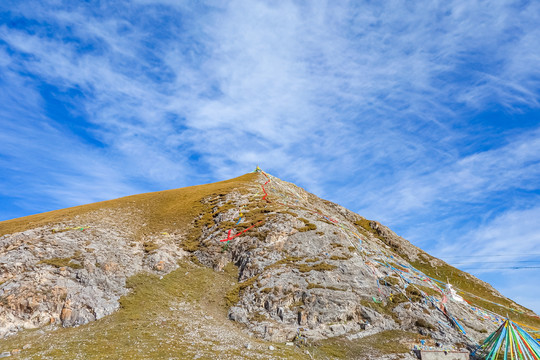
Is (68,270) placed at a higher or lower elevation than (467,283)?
lower

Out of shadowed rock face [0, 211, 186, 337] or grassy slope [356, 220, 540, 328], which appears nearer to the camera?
shadowed rock face [0, 211, 186, 337]

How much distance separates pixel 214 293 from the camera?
167 ft

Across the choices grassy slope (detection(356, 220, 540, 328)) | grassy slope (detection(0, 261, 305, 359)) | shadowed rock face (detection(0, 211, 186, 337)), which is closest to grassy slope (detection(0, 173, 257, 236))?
shadowed rock face (detection(0, 211, 186, 337))

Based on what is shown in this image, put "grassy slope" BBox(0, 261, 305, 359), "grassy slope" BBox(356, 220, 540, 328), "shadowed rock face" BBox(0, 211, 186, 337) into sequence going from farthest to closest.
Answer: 1. "grassy slope" BBox(356, 220, 540, 328)
2. "shadowed rock face" BBox(0, 211, 186, 337)
3. "grassy slope" BBox(0, 261, 305, 359)

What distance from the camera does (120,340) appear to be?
34531 mm

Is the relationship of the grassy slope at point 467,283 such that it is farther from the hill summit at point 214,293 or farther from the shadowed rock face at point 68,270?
the shadowed rock face at point 68,270

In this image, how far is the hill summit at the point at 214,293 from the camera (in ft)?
120

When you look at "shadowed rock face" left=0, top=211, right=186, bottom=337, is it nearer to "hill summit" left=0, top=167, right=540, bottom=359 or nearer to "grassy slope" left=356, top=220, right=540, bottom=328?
"hill summit" left=0, top=167, right=540, bottom=359

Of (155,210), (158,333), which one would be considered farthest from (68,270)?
(155,210)

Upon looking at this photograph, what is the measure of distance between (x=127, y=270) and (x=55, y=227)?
18.5 meters

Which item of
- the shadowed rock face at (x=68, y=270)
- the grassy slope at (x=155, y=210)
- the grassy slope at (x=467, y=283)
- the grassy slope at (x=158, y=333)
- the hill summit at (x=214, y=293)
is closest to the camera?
the grassy slope at (x=158, y=333)

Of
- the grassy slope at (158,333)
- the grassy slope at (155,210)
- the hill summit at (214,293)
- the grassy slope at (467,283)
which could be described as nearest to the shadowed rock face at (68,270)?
the hill summit at (214,293)

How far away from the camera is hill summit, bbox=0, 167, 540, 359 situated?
120 ft

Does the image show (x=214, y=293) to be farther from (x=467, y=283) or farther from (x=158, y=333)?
(x=467, y=283)
